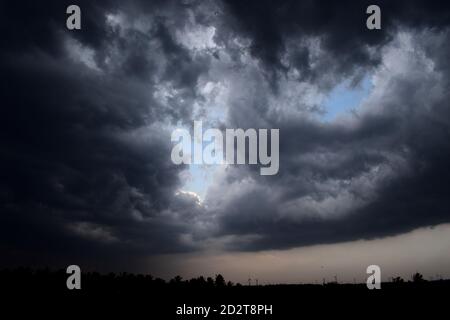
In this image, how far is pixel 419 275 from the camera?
197 meters

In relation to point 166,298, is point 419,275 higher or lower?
lower

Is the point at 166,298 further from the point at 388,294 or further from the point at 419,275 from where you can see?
the point at 419,275

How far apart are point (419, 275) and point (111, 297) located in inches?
6737

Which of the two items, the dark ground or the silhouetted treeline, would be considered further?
the silhouetted treeline

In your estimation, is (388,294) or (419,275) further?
(419,275)
